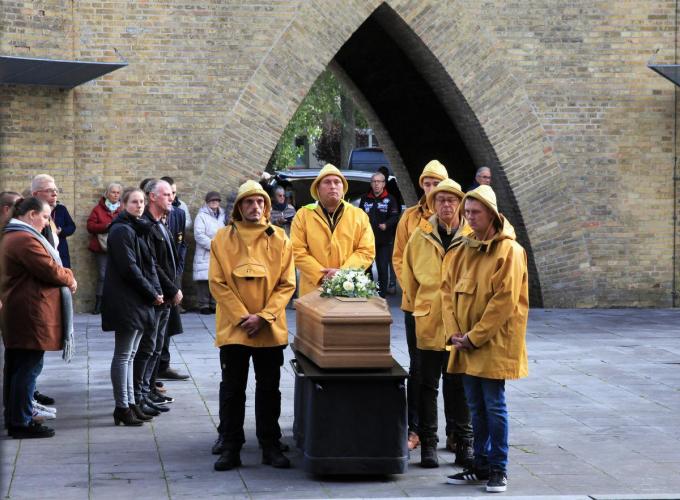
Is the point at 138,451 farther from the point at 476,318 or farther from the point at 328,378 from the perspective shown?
the point at 476,318

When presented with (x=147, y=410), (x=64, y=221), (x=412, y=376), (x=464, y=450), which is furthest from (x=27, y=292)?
(x=64, y=221)

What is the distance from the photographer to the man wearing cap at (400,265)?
8.61 m

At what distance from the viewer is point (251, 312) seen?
826cm

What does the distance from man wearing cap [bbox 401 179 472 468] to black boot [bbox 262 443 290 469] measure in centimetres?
96

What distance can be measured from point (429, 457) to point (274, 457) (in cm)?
107

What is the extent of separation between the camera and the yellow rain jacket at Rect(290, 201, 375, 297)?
357 inches

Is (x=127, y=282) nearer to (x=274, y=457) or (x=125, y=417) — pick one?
(x=125, y=417)

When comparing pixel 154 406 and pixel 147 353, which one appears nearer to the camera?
pixel 147 353

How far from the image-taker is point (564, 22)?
17875 millimetres

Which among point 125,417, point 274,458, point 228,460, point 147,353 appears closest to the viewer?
point 228,460

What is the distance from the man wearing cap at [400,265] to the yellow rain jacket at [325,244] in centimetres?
26

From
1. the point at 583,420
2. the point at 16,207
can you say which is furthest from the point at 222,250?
the point at 583,420

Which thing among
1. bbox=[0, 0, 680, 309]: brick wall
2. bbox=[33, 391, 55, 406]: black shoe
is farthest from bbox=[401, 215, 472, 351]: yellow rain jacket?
bbox=[0, 0, 680, 309]: brick wall

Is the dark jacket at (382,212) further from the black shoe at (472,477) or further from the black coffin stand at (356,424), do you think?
the black shoe at (472,477)
